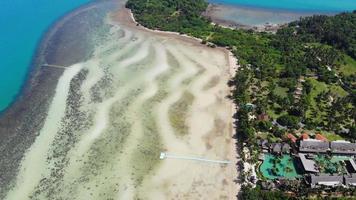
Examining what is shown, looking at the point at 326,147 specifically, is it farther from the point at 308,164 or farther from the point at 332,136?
the point at 308,164

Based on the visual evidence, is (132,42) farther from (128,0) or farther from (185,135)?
(185,135)

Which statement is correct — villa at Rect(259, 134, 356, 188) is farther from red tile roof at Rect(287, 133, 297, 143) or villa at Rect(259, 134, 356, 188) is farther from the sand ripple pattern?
the sand ripple pattern

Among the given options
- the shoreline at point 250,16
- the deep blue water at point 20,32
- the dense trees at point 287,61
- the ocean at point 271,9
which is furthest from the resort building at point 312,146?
the ocean at point 271,9

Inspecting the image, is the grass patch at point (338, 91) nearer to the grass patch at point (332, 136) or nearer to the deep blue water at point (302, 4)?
the grass patch at point (332, 136)

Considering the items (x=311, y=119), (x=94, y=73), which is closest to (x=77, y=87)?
(x=94, y=73)

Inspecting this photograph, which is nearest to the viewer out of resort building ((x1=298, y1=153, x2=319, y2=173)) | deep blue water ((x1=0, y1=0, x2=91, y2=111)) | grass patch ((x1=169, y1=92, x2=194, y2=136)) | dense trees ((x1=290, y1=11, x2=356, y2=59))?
resort building ((x1=298, y1=153, x2=319, y2=173))

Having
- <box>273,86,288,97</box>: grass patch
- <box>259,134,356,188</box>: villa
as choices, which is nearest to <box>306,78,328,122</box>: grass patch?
<box>273,86,288,97</box>: grass patch

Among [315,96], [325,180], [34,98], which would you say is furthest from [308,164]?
[34,98]
